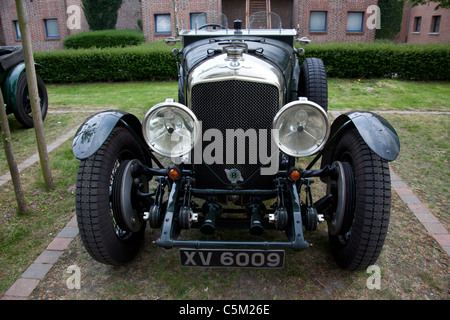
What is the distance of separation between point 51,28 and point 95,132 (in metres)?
20.3

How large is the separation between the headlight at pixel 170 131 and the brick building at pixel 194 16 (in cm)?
1518

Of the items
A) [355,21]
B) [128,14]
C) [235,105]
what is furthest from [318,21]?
[235,105]

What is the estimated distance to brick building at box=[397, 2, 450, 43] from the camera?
56.0 ft

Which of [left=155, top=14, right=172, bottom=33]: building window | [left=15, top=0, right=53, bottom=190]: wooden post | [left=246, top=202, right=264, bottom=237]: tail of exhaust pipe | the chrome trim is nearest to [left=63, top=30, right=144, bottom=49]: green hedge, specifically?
[left=155, top=14, right=172, bottom=33]: building window

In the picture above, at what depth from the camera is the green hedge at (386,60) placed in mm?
10461

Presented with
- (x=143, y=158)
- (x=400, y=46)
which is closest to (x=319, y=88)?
(x=143, y=158)

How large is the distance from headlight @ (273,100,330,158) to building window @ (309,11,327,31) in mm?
17155

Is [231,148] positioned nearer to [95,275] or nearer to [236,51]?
[236,51]

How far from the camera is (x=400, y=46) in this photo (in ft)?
36.2

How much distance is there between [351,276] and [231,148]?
4.38 ft

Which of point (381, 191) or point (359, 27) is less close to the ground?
point (359, 27)

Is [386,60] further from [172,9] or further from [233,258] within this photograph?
[172,9]

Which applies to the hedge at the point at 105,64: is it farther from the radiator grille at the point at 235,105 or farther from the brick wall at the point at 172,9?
the radiator grille at the point at 235,105

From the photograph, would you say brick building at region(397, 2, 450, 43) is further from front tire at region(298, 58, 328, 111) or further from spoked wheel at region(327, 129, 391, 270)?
spoked wheel at region(327, 129, 391, 270)
